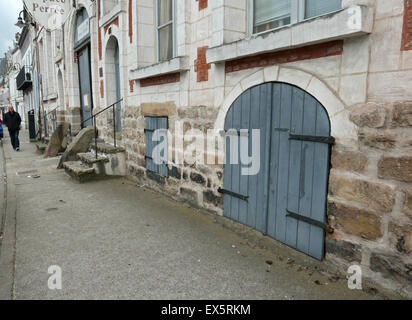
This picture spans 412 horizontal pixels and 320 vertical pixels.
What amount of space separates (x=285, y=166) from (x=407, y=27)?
1592 millimetres

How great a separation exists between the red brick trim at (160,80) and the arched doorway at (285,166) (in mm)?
1485

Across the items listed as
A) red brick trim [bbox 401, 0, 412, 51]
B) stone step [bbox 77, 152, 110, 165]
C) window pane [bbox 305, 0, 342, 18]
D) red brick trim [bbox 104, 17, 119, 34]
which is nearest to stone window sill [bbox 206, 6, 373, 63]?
red brick trim [bbox 401, 0, 412, 51]

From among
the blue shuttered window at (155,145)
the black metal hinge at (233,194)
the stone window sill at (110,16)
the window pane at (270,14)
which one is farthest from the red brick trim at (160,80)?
the black metal hinge at (233,194)

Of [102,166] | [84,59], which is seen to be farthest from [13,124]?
[102,166]

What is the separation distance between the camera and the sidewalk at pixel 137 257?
273cm

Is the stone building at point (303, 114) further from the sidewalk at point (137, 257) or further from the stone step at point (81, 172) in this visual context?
the stone step at point (81, 172)

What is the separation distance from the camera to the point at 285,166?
3.31m

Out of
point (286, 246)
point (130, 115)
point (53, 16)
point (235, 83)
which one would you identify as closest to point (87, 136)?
point (130, 115)

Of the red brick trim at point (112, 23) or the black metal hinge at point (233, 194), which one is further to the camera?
the red brick trim at point (112, 23)

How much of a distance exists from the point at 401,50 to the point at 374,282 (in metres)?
1.87

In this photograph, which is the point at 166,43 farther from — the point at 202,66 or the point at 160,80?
the point at 202,66

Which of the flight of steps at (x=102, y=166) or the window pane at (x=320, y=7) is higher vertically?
the window pane at (x=320, y=7)

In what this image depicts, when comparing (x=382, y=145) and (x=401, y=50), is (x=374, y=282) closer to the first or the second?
(x=382, y=145)

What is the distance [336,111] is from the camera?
2777 mm
